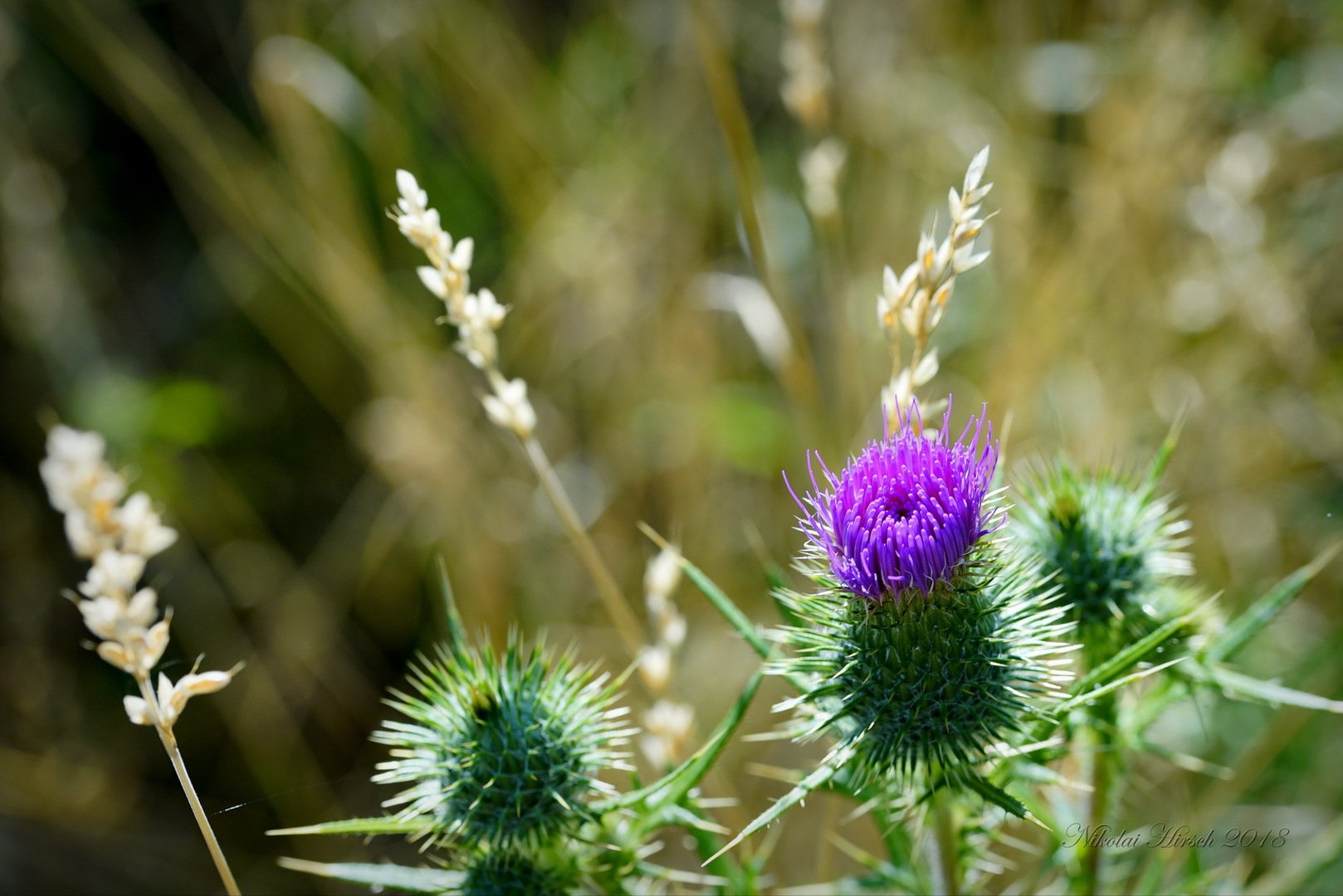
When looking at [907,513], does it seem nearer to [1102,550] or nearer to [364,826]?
[1102,550]

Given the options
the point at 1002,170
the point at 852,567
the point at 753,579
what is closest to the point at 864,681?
the point at 852,567

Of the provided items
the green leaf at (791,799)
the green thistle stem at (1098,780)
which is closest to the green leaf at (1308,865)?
the green thistle stem at (1098,780)

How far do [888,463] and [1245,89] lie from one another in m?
2.84

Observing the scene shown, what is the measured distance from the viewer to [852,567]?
1769 mm

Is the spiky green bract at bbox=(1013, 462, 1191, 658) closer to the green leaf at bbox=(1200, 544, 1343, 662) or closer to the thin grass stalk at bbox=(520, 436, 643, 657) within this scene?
the green leaf at bbox=(1200, 544, 1343, 662)

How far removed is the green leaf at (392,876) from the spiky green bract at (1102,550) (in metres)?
1.14

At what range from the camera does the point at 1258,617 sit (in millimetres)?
1883

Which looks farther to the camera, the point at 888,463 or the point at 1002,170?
the point at 1002,170

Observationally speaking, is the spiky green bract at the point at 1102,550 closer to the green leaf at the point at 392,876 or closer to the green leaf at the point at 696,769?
the green leaf at the point at 696,769

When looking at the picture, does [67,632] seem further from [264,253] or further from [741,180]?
[741,180]

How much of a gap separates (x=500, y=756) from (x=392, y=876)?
242mm

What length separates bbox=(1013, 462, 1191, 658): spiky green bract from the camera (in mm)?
2086

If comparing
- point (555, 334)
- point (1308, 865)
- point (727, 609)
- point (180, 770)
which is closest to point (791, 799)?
point (727, 609)

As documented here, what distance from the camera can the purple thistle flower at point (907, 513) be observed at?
1728 millimetres
